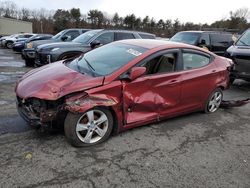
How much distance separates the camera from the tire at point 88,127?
134 inches

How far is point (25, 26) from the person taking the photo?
5047 centimetres

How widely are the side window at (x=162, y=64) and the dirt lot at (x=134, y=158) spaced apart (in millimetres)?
1023

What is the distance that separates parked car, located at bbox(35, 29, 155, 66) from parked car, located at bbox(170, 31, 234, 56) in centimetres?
265

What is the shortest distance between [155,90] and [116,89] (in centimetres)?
77

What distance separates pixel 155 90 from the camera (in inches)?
161

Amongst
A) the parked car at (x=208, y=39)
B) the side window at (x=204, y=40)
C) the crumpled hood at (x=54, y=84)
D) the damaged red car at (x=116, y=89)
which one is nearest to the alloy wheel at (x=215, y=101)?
the damaged red car at (x=116, y=89)

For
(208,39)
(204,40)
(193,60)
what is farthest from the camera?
(208,39)

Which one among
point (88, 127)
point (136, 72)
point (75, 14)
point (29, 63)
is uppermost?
point (75, 14)

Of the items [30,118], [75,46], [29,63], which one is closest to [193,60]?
[30,118]

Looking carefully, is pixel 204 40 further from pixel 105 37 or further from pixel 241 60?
pixel 105 37

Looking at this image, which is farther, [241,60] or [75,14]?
[75,14]

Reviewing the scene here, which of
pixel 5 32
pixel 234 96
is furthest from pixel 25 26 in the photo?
pixel 234 96

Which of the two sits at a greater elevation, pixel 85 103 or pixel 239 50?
pixel 239 50

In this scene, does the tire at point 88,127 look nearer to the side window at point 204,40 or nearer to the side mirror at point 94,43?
the side mirror at point 94,43
